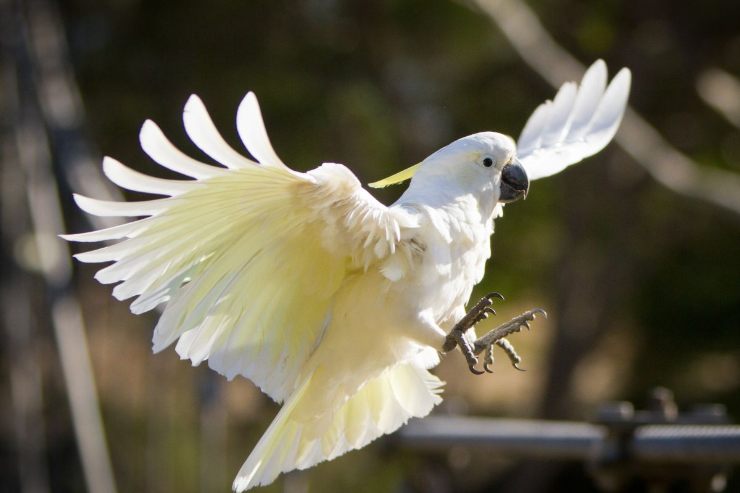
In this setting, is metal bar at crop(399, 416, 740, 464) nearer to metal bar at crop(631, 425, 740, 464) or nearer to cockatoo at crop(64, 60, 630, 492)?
metal bar at crop(631, 425, 740, 464)

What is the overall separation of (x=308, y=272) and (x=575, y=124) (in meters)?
0.79

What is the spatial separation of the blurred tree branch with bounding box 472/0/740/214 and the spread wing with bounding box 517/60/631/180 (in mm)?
1290

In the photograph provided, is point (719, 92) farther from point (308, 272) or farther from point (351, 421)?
point (308, 272)

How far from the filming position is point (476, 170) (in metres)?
1.67

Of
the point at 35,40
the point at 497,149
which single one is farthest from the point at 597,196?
the point at 497,149

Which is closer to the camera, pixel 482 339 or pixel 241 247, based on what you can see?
pixel 241 247

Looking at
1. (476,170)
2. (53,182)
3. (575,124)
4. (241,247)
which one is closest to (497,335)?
(476,170)

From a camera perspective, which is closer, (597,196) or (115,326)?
(597,196)

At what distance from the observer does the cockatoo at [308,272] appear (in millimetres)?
1369

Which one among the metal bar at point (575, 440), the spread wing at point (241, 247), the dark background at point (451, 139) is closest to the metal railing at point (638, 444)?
the metal bar at point (575, 440)

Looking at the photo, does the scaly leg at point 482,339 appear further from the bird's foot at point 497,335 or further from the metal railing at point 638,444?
the metal railing at point 638,444

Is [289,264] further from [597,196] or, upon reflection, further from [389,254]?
[597,196]

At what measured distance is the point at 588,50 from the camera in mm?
4496

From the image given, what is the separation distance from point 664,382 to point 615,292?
1.71 feet
